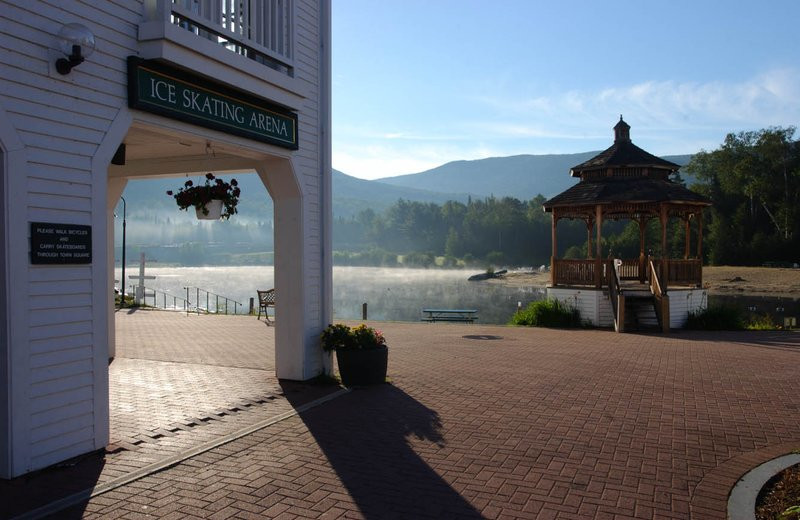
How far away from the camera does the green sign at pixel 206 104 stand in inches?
253

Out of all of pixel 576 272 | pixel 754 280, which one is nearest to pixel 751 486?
pixel 576 272

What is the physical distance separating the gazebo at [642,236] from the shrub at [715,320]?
333 millimetres

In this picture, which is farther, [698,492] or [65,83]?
[65,83]

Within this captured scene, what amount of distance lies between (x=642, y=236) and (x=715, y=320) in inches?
233

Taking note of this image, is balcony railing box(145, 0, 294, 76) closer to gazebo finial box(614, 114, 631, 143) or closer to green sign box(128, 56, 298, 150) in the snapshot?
green sign box(128, 56, 298, 150)

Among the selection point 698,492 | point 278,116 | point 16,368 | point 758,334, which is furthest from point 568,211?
point 16,368

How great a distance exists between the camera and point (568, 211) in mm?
23641

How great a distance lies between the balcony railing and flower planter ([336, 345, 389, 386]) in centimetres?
405

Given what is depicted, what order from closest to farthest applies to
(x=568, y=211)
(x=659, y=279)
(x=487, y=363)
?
1. (x=487, y=363)
2. (x=659, y=279)
3. (x=568, y=211)

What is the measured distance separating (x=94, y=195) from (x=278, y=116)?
3213mm

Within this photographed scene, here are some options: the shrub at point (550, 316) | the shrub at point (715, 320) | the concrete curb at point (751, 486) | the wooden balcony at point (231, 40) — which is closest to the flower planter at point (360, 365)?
the wooden balcony at point (231, 40)

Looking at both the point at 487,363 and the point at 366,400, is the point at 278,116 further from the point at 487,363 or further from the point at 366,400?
the point at 487,363

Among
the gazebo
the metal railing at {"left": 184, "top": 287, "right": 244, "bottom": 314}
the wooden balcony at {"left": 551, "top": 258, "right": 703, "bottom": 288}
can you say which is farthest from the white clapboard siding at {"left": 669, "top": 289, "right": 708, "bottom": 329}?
the metal railing at {"left": 184, "top": 287, "right": 244, "bottom": 314}

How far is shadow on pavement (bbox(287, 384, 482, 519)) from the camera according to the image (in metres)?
4.94
